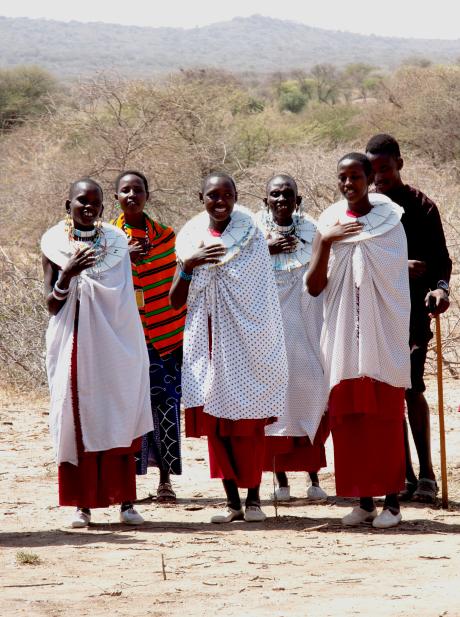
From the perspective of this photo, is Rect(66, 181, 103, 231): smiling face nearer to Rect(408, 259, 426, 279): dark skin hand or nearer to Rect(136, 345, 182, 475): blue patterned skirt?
Rect(136, 345, 182, 475): blue patterned skirt

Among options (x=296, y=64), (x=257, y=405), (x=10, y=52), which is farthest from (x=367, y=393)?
(x=296, y=64)

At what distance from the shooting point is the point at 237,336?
6297 millimetres

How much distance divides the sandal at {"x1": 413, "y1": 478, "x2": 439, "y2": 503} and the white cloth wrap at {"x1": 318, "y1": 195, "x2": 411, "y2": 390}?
0.88 metres

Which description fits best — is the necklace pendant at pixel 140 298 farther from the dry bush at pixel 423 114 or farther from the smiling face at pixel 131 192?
the dry bush at pixel 423 114

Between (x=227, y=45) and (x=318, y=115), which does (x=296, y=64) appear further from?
(x=318, y=115)

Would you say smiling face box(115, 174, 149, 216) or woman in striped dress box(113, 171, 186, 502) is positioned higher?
smiling face box(115, 174, 149, 216)

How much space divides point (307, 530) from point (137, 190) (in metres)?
2.11

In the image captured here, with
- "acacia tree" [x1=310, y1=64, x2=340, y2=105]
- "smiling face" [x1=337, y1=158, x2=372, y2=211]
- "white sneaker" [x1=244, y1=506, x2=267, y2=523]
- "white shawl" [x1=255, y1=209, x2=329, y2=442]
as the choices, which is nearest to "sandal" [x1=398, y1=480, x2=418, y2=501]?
"white shawl" [x1=255, y1=209, x2=329, y2=442]

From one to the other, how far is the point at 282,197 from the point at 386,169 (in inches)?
23.0

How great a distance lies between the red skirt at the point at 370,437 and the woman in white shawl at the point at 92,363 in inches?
41.3

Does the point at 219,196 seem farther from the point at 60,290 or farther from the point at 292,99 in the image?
the point at 292,99

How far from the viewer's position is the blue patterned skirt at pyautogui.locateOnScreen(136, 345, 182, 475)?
7008 mm

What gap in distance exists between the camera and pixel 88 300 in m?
→ 6.20

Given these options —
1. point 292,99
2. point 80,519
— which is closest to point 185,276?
point 80,519
